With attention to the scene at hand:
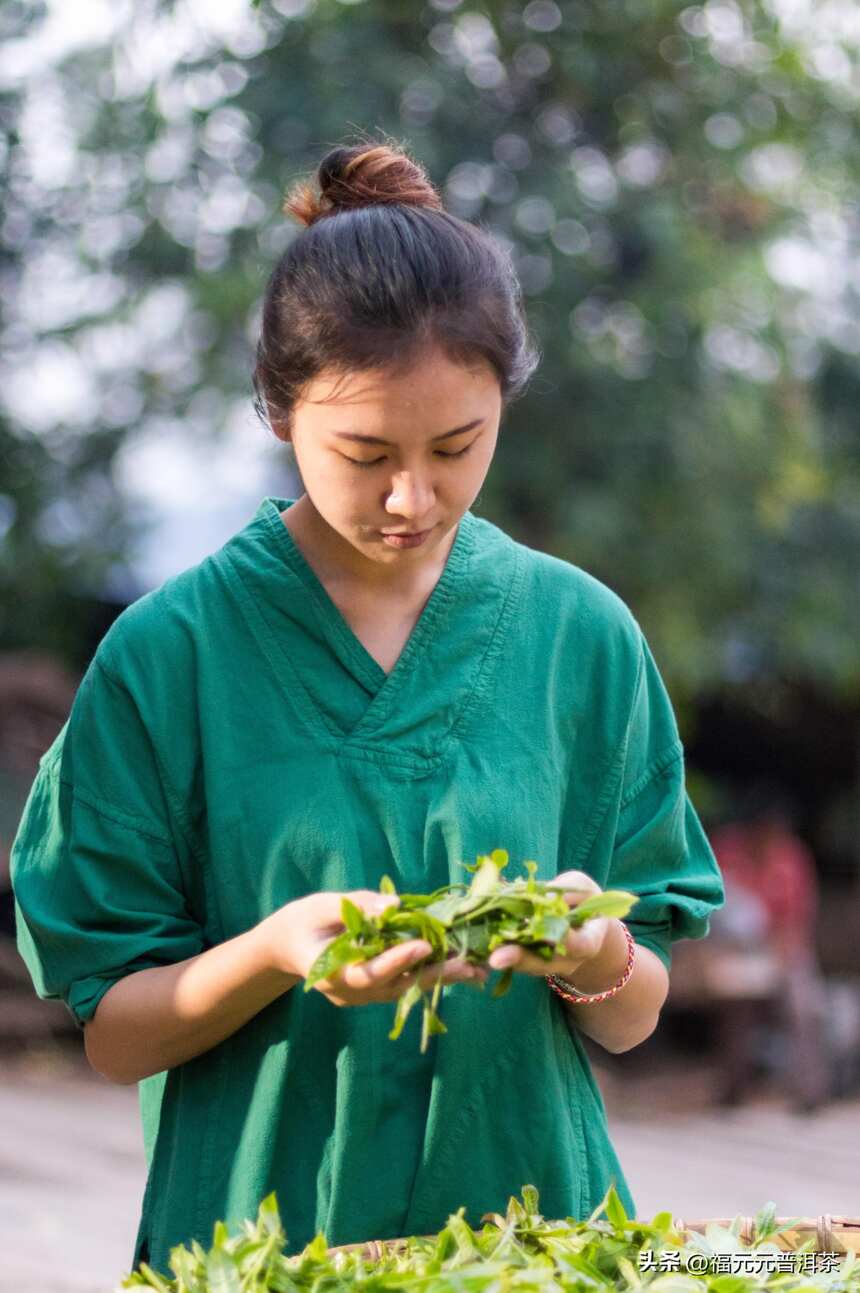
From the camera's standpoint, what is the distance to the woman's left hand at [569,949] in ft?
4.39

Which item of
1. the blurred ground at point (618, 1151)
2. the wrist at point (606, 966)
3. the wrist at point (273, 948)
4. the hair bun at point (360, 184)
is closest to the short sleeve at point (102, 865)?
the wrist at point (273, 948)

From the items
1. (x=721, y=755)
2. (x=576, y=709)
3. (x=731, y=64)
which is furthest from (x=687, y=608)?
(x=576, y=709)

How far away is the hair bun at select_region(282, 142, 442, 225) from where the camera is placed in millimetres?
1699

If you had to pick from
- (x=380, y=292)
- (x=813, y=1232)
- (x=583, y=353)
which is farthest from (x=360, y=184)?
(x=583, y=353)

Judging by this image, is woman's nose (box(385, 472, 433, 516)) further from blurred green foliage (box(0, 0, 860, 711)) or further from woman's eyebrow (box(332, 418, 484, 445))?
blurred green foliage (box(0, 0, 860, 711))

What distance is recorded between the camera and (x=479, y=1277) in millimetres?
1354

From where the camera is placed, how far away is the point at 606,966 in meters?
1.58

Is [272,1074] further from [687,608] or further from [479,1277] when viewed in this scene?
[687,608]

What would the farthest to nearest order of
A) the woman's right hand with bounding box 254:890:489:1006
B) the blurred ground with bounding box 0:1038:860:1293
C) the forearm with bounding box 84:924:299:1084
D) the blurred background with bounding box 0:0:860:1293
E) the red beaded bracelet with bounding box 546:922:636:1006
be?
the blurred background with bounding box 0:0:860:1293 < the blurred ground with bounding box 0:1038:860:1293 < the red beaded bracelet with bounding box 546:922:636:1006 < the forearm with bounding box 84:924:299:1084 < the woman's right hand with bounding box 254:890:489:1006

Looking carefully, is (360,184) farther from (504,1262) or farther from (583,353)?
(583,353)

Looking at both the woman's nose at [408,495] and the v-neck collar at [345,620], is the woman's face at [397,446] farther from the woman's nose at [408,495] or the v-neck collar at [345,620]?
the v-neck collar at [345,620]

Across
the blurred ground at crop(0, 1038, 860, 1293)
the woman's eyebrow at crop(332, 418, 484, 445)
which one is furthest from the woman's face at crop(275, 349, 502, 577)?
the blurred ground at crop(0, 1038, 860, 1293)

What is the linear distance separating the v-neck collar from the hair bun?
32 cm

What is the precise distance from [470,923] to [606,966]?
25 cm
